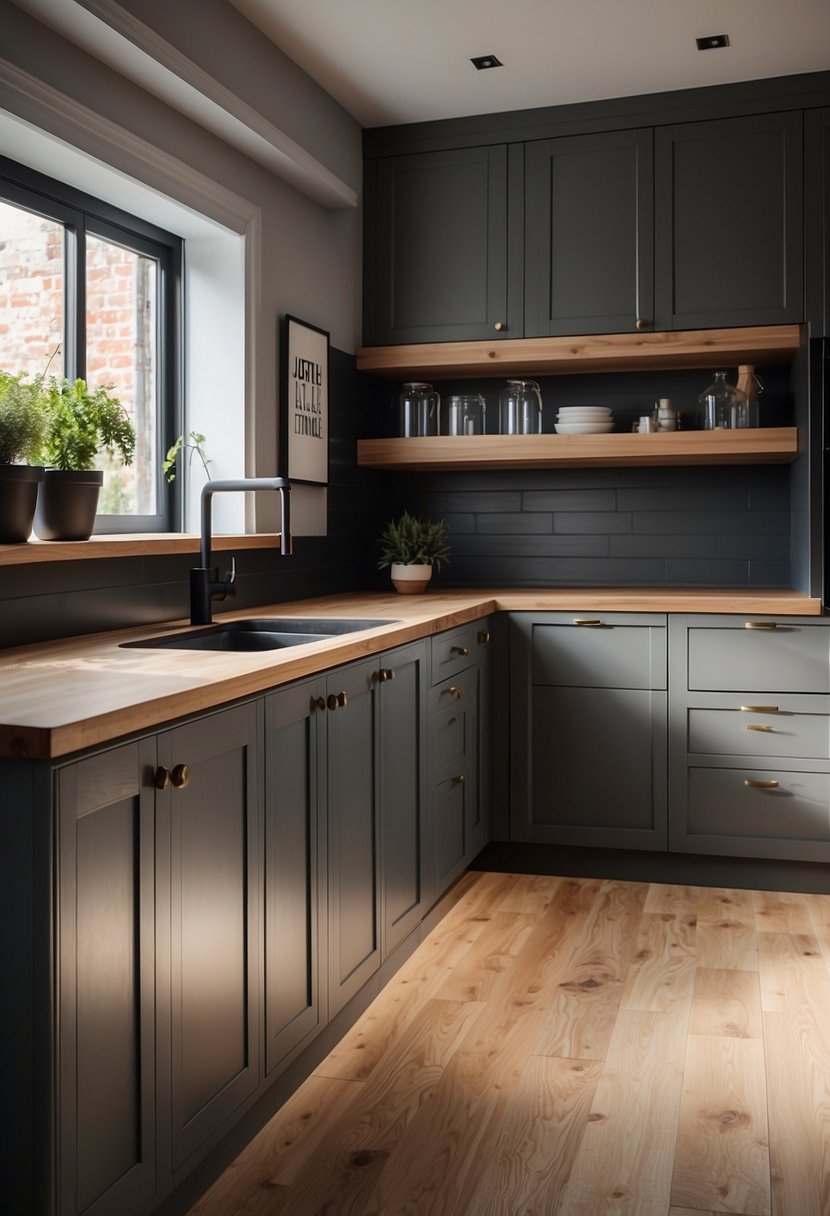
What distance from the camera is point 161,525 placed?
3.43 meters

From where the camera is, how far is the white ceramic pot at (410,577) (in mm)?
4230

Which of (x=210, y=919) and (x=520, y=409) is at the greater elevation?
(x=520, y=409)

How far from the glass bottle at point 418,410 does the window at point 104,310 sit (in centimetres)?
110

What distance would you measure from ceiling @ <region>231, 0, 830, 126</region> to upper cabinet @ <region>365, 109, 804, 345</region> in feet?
0.62

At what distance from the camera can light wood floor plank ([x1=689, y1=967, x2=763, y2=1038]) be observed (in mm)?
2676

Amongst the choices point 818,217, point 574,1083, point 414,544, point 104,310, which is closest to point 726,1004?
point 574,1083

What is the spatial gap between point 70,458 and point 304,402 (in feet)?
5.02

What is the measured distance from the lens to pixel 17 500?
7.52 ft

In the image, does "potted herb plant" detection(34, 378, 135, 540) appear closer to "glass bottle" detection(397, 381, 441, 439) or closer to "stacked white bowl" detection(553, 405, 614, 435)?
"glass bottle" detection(397, 381, 441, 439)

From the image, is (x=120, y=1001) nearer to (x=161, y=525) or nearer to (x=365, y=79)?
(x=161, y=525)

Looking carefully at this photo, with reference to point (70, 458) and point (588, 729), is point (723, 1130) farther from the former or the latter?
point (70, 458)

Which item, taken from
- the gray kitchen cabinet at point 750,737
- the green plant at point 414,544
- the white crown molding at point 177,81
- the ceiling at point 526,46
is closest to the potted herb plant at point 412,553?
the green plant at point 414,544

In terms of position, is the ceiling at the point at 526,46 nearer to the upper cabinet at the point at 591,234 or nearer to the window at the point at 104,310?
the upper cabinet at the point at 591,234

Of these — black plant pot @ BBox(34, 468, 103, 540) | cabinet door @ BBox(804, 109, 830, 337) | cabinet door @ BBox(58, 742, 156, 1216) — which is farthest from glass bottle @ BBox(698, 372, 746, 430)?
cabinet door @ BBox(58, 742, 156, 1216)
